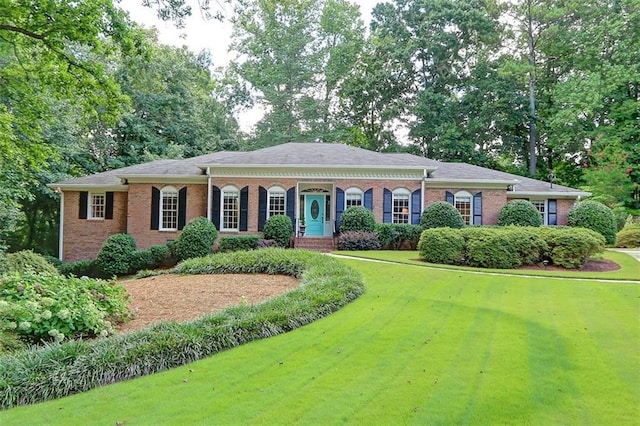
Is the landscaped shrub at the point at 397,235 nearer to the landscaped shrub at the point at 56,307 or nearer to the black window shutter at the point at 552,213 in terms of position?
the black window shutter at the point at 552,213

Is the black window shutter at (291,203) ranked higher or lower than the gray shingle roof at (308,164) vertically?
lower

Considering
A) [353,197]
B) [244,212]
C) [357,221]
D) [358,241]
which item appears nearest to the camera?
[358,241]

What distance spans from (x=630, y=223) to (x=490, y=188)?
738 cm

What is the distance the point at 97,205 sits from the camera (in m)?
19.5

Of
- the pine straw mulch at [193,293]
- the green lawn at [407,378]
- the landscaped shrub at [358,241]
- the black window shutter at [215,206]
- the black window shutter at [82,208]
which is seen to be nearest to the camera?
the green lawn at [407,378]

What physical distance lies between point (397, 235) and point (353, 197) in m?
2.63

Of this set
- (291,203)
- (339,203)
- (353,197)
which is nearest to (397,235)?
(353,197)

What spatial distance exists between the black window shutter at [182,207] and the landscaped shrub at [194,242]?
2.26 m

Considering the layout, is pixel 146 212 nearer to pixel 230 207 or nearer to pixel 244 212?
pixel 230 207

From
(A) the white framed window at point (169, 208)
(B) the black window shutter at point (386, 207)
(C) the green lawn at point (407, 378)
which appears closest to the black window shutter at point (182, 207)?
(A) the white framed window at point (169, 208)

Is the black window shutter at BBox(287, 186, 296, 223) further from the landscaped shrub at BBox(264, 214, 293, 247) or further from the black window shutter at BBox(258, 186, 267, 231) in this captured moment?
the black window shutter at BBox(258, 186, 267, 231)

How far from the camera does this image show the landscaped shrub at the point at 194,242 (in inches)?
632

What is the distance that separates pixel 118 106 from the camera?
10344mm

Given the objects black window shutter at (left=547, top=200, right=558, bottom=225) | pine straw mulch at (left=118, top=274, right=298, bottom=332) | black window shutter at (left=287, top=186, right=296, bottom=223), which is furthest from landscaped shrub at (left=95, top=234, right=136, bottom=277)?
black window shutter at (left=547, top=200, right=558, bottom=225)
